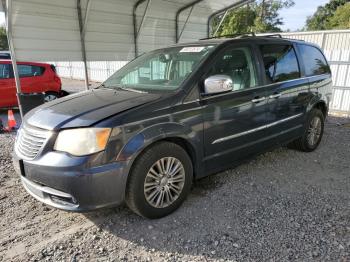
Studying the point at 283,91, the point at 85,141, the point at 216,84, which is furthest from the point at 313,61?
the point at 85,141

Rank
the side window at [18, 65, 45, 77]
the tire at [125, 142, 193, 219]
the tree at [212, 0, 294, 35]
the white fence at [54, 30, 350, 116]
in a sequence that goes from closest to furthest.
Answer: the tire at [125, 142, 193, 219] < the white fence at [54, 30, 350, 116] < the side window at [18, 65, 45, 77] < the tree at [212, 0, 294, 35]

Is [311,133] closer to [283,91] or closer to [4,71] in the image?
[283,91]

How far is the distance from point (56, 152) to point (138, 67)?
1983 mm

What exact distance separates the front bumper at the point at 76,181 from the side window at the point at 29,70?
25.0 ft

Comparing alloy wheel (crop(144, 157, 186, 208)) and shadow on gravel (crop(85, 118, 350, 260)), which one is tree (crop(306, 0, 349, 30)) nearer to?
shadow on gravel (crop(85, 118, 350, 260))

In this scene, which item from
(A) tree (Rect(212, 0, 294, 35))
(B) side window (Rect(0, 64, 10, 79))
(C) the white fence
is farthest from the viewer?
(A) tree (Rect(212, 0, 294, 35))

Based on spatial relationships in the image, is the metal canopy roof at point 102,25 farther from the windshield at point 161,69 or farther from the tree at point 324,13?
the tree at point 324,13

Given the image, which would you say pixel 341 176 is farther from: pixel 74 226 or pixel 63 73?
pixel 63 73

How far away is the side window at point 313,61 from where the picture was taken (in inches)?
190

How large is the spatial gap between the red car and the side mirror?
300 inches

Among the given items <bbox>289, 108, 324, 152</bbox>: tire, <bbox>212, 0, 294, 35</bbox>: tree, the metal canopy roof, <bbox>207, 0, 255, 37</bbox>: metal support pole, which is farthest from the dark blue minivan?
<bbox>212, 0, 294, 35</bbox>: tree

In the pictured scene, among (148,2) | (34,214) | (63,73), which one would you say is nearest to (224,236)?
(34,214)

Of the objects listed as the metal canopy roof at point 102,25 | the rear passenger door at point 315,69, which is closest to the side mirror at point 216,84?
the rear passenger door at point 315,69

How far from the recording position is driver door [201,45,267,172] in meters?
3.34
